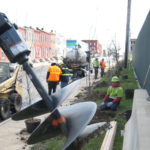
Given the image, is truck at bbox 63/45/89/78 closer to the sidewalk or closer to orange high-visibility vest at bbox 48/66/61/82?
orange high-visibility vest at bbox 48/66/61/82

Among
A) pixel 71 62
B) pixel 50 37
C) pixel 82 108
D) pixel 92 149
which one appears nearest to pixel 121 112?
pixel 92 149

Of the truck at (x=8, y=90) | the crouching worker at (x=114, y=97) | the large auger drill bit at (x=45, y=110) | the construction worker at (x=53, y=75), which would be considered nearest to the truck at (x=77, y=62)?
the construction worker at (x=53, y=75)

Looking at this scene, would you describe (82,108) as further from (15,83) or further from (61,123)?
(15,83)

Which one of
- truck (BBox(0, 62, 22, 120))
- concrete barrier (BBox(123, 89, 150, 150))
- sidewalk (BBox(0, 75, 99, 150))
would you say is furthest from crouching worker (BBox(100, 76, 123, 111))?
truck (BBox(0, 62, 22, 120))

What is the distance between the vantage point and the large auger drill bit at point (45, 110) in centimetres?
164

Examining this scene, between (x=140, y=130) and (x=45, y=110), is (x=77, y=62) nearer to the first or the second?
(x=140, y=130)

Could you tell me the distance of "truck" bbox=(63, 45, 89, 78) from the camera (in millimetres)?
24453

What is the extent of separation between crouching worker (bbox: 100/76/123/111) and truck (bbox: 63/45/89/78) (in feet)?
49.3

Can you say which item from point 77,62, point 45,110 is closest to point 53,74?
point 45,110

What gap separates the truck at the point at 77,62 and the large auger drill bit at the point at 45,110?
21.9 meters

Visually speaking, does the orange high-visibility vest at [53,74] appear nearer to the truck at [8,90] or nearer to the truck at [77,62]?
the truck at [8,90]

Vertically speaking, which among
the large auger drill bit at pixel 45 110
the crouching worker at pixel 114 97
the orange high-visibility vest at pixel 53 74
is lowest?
the crouching worker at pixel 114 97

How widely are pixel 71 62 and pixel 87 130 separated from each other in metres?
23.7

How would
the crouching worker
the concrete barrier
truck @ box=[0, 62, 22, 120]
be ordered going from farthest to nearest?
the crouching worker, truck @ box=[0, 62, 22, 120], the concrete barrier
